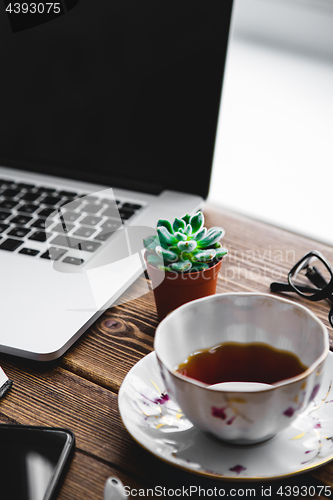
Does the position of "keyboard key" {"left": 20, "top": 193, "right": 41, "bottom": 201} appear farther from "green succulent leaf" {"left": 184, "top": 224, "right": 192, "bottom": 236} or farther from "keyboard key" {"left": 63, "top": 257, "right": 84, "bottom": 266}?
"green succulent leaf" {"left": 184, "top": 224, "right": 192, "bottom": 236}

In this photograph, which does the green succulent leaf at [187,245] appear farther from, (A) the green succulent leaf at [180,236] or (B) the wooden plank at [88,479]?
(B) the wooden plank at [88,479]

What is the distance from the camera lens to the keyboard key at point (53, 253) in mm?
575

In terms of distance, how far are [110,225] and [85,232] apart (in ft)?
0.13

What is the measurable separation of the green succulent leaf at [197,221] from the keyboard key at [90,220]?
22 cm

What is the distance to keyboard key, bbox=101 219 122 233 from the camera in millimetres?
633

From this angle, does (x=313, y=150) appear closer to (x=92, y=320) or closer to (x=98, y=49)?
(x=98, y=49)

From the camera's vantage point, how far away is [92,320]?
0.49m

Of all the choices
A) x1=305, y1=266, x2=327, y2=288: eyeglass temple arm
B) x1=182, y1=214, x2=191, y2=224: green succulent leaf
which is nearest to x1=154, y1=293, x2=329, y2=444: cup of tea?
A: x1=182, y1=214, x2=191, y2=224: green succulent leaf

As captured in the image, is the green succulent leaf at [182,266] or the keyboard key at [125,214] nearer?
the green succulent leaf at [182,266]

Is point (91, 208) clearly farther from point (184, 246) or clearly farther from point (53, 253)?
point (184, 246)

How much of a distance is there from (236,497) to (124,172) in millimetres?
535

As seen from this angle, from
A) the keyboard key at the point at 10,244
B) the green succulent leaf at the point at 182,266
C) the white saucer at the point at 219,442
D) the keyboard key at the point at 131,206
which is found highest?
the green succulent leaf at the point at 182,266

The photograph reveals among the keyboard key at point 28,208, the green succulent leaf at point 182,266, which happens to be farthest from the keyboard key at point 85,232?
the green succulent leaf at point 182,266

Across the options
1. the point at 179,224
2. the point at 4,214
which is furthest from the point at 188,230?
the point at 4,214
